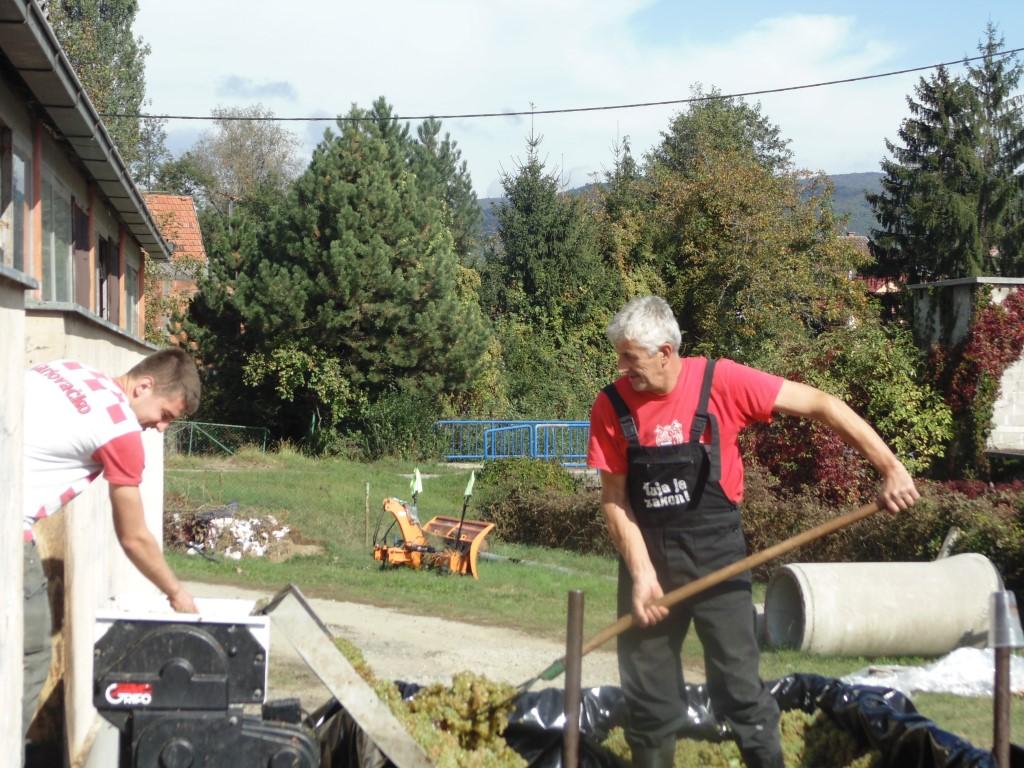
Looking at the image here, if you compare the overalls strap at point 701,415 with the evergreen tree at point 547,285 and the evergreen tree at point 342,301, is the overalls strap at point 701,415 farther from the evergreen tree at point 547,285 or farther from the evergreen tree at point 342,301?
the evergreen tree at point 547,285

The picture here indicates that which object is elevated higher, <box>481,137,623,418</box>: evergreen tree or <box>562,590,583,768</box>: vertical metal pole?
<box>481,137,623,418</box>: evergreen tree

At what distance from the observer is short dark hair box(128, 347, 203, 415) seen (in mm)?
3758

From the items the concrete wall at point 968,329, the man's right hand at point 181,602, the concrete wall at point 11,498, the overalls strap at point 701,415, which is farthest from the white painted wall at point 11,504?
the concrete wall at point 968,329

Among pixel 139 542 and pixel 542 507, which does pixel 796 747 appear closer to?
pixel 139 542

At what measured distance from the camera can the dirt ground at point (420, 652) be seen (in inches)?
265

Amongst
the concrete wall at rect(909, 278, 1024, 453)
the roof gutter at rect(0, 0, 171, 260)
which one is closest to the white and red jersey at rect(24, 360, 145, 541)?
the roof gutter at rect(0, 0, 171, 260)

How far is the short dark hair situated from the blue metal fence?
21559mm

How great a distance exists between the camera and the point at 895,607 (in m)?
7.69

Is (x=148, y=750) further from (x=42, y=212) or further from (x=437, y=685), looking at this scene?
(x=42, y=212)

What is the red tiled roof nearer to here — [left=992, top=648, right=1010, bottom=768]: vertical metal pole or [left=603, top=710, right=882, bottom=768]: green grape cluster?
[left=603, top=710, right=882, bottom=768]: green grape cluster

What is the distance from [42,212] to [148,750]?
29.1ft

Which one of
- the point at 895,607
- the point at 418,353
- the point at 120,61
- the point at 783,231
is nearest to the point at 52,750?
the point at 895,607

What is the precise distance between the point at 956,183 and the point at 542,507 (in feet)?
109

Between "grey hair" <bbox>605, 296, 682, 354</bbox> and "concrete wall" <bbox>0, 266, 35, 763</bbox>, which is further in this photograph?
"grey hair" <bbox>605, 296, 682, 354</bbox>
